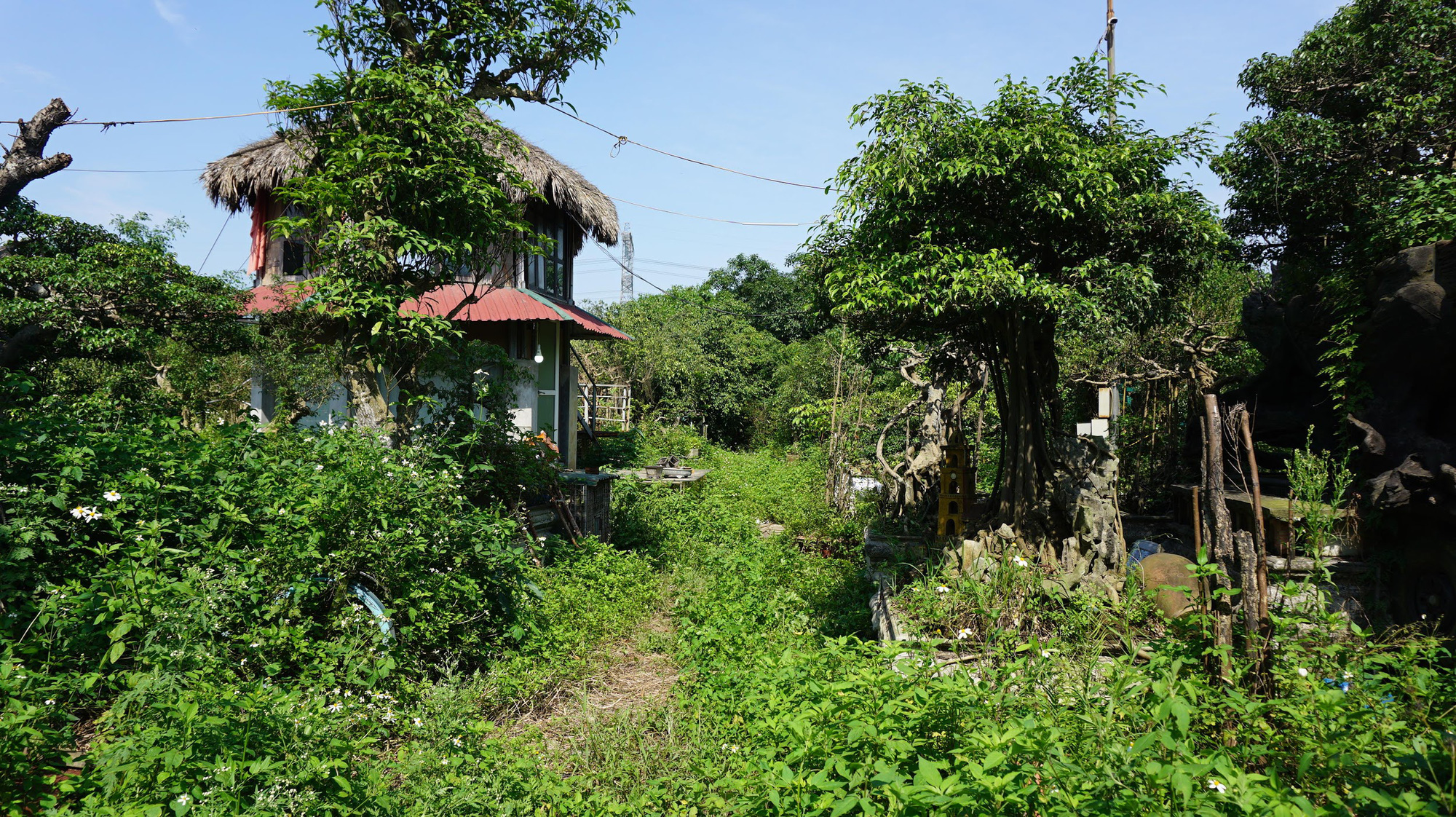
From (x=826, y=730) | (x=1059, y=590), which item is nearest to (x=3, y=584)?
(x=826, y=730)

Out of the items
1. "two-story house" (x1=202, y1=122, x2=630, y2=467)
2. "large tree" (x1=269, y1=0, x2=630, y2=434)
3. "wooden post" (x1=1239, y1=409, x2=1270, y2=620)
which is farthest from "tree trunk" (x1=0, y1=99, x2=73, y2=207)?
"wooden post" (x1=1239, y1=409, x2=1270, y2=620)

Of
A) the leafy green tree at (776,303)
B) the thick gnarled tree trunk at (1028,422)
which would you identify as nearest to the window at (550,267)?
the thick gnarled tree trunk at (1028,422)

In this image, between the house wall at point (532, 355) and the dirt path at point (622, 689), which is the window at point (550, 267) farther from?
the dirt path at point (622, 689)

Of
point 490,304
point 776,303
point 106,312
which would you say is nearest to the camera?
point 106,312

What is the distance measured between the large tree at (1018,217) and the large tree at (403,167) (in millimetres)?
2891

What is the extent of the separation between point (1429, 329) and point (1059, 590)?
342 centimetres

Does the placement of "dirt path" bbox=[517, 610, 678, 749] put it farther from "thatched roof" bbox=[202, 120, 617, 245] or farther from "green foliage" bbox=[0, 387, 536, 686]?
"thatched roof" bbox=[202, 120, 617, 245]

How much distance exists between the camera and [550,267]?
12969mm

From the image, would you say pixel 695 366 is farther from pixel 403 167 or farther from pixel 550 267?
pixel 403 167

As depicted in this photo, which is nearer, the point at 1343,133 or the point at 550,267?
the point at 1343,133

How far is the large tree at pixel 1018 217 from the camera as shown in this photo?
Answer: 5.39m

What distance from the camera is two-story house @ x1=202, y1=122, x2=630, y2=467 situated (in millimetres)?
10750

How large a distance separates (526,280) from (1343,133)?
36.4 ft

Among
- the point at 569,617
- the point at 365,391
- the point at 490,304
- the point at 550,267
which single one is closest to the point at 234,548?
the point at 365,391
